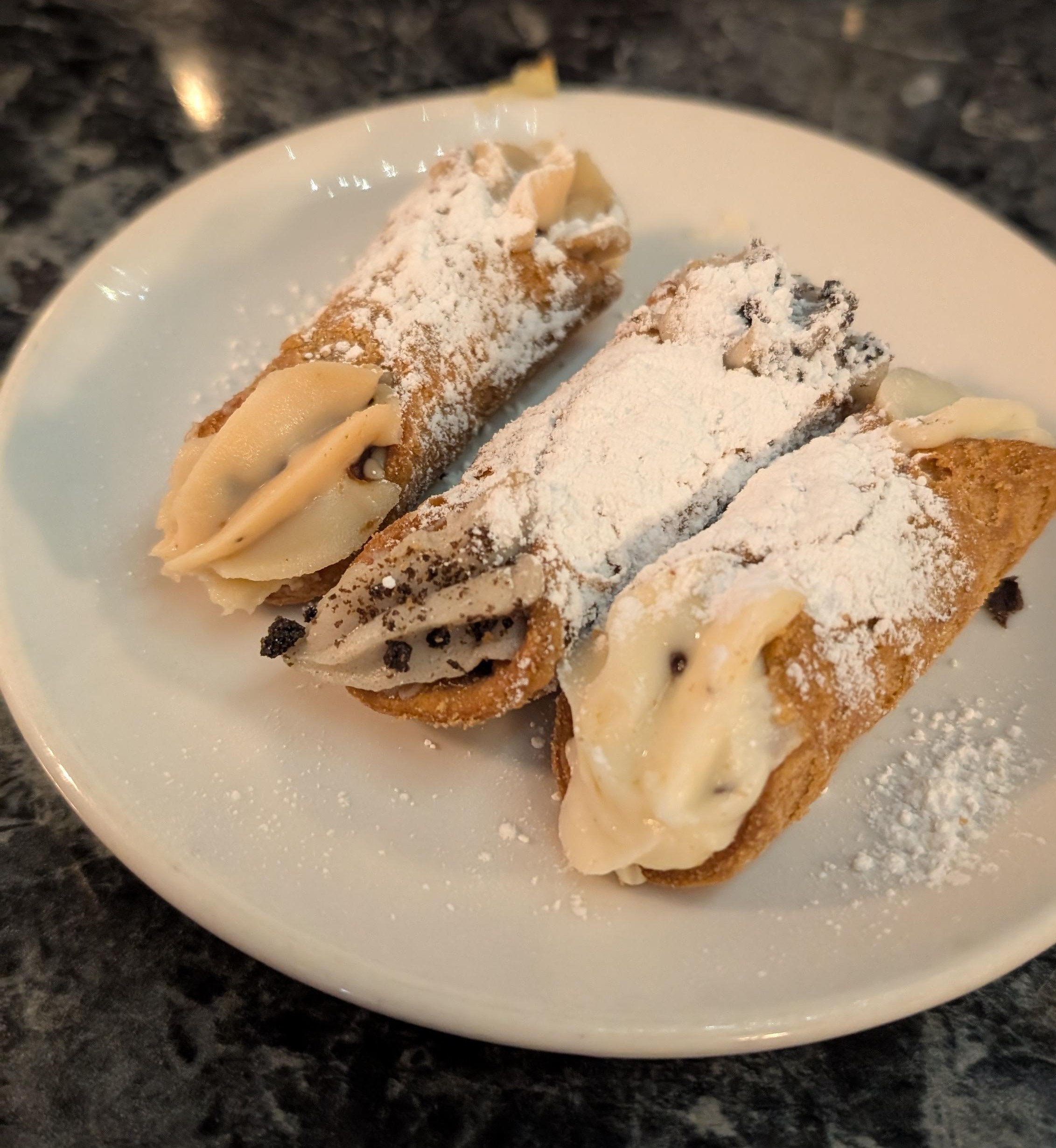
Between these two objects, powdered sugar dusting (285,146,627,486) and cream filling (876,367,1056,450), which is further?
powdered sugar dusting (285,146,627,486)

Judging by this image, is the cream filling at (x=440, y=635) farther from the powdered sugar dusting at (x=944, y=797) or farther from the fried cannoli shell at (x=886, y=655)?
the powdered sugar dusting at (x=944, y=797)

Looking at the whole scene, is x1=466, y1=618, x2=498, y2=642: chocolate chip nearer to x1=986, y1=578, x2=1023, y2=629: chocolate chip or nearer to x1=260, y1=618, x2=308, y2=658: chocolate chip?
x1=260, y1=618, x2=308, y2=658: chocolate chip

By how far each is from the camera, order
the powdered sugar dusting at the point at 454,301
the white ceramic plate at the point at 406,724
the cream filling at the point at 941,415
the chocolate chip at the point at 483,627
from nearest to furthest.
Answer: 1. the white ceramic plate at the point at 406,724
2. the chocolate chip at the point at 483,627
3. the cream filling at the point at 941,415
4. the powdered sugar dusting at the point at 454,301

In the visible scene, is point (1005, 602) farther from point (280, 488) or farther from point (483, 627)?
Result: point (280, 488)

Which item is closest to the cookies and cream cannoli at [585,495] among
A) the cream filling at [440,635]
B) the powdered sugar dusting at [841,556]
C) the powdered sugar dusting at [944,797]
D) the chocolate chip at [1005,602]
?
the cream filling at [440,635]

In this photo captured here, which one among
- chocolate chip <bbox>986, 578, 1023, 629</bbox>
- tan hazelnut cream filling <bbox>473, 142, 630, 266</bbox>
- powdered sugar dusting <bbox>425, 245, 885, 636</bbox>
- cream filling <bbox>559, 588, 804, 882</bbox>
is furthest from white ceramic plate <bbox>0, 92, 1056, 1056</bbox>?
powdered sugar dusting <bbox>425, 245, 885, 636</bbox>

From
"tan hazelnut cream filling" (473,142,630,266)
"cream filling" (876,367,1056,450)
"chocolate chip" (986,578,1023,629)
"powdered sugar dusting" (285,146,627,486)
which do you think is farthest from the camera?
"tan hazelnut cream filling" (473,142,630,266)
